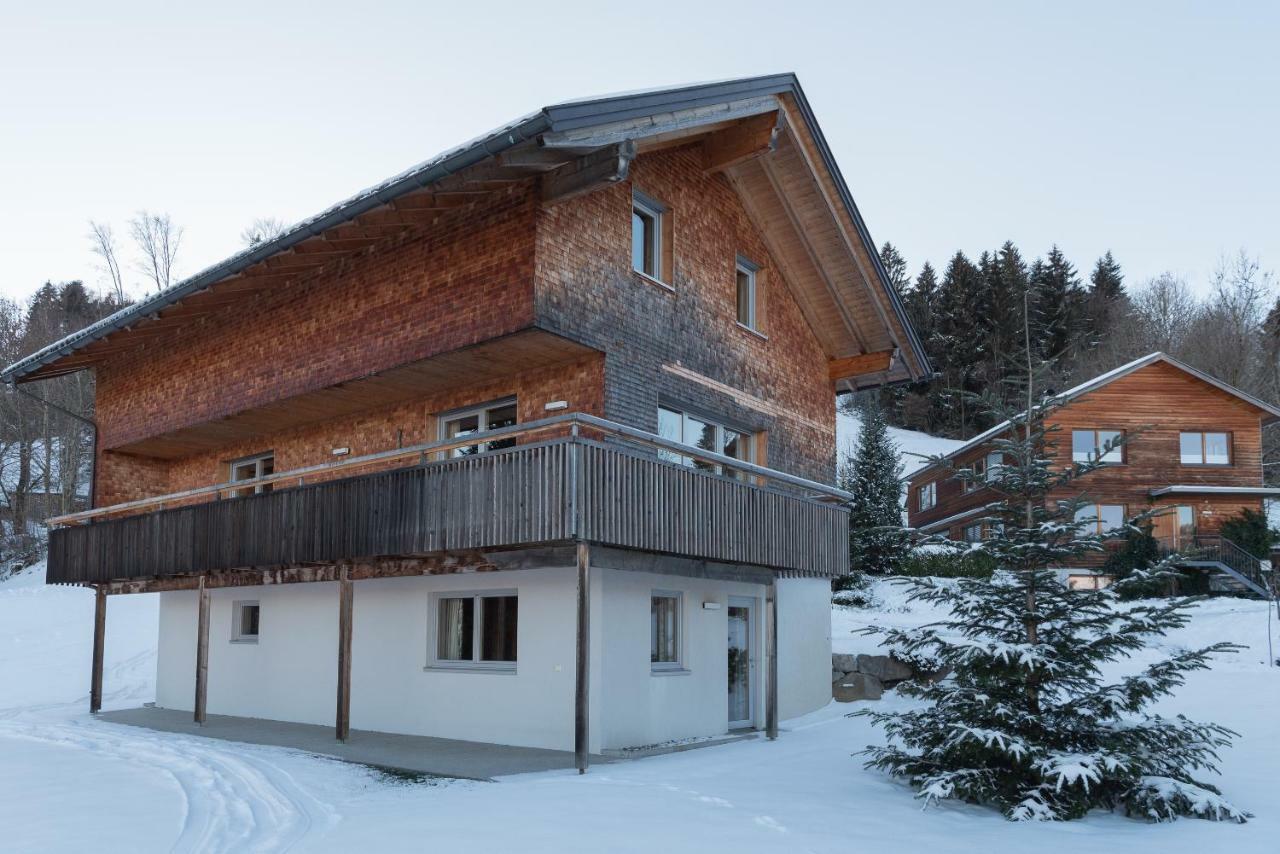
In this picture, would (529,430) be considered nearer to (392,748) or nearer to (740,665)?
(392,748)

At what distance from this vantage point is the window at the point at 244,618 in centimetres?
1881

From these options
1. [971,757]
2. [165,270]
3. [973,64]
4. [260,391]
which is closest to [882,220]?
[165,270]

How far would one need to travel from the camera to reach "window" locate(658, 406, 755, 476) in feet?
49.7

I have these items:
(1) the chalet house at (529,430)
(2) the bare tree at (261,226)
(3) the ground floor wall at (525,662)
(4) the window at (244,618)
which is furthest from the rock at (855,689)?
(2) the bare tree at (261,226)

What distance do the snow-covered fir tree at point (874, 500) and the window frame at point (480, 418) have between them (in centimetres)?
1531

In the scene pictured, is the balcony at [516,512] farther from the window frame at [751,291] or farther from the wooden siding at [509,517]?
the window frame at [751,291]

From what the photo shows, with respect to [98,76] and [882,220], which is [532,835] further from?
[882,220]

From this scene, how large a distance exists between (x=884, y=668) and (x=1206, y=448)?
21196mm

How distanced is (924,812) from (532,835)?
12.1 ft

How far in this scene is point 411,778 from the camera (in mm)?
10664

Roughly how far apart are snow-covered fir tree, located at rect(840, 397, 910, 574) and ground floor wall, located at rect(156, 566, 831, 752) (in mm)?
10445

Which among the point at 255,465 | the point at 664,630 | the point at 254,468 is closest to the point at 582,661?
the point at 664,630

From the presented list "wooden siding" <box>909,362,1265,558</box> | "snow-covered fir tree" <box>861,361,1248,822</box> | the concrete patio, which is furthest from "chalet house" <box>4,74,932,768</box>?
"wooden siding" <box>909,362,1265,558</box>

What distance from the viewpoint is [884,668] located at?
782 inches
